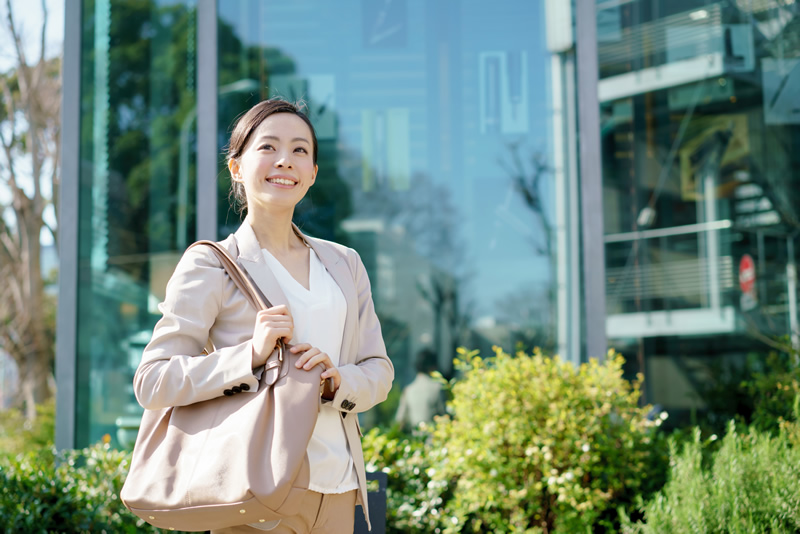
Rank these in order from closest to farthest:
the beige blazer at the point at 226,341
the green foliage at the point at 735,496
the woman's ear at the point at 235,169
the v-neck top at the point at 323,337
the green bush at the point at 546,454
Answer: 1. the beige blazer at the point at 226,341
2. the v-neck top at the point at 323,337
3. the woman's ear at the point at 235,169
4. the green foliage at the point at 735,496
5. the green bush at the point at 546,454

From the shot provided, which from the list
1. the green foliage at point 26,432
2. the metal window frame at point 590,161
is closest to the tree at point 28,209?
the green foliage at point 26,432

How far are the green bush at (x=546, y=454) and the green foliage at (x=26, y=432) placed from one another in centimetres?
438

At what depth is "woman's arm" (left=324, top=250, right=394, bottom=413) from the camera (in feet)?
5.88

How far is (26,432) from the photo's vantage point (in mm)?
9484

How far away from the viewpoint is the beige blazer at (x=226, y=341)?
65.4 inches

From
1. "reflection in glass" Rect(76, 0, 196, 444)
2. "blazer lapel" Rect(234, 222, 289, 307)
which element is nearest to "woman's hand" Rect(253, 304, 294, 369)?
"blazer lapel" Rect(234, 222, 289, 307)

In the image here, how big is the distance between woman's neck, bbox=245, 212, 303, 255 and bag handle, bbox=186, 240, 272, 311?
0.46 feet

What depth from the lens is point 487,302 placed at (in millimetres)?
5719

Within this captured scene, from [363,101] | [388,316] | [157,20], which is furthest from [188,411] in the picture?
[157,20]

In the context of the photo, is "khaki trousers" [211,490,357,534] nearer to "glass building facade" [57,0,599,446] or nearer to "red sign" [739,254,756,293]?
"glass building facade" [57,0,599,446]

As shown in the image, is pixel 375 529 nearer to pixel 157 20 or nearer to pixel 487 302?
pixel 487 302

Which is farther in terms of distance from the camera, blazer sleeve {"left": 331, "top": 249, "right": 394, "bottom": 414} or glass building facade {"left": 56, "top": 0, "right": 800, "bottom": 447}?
glass building facade {"left": 56, "top": 0, "right": 800, "bottom": 447}

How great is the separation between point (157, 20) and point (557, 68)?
335 cm

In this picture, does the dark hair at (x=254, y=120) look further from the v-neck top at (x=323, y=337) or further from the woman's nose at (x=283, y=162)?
the v-neck top at (x=323, y=337)
